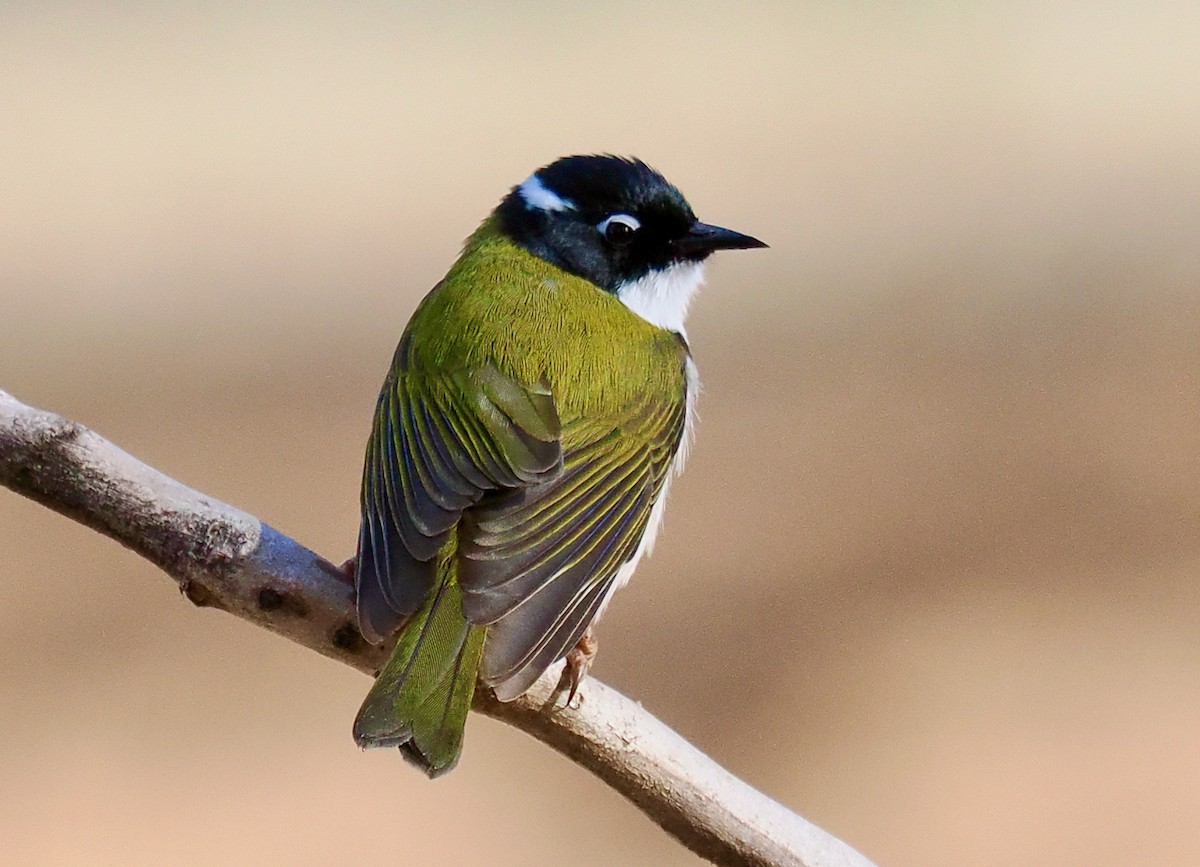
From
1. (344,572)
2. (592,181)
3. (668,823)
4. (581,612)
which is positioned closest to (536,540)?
(581,612)

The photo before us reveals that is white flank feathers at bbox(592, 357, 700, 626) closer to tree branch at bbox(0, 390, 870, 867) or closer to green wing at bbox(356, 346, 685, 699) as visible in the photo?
green wing at bbox(356, 346, 685, 699)

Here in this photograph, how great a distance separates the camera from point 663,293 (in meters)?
4.72

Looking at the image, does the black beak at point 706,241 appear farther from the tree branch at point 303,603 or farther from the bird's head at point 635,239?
the tree branch at point 303,603

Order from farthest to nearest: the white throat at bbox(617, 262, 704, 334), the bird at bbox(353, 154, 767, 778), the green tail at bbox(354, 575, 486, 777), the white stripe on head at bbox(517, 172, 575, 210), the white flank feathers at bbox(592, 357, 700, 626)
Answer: the white stripe on head at bbox(517, 172, 575, 210)
the white throat at bbox(617, 262, 704, 334)
the white flank feathers at bbox(592, 357, 700, 626)
the bird at bbox(353, 154, 767, 778)
the green tail at bbox(354, 575, 486, 777)

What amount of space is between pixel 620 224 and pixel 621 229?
0.6 inches

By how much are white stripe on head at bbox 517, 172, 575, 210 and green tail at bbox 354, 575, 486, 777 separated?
1793 mm

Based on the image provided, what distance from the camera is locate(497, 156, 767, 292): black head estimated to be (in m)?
4.70

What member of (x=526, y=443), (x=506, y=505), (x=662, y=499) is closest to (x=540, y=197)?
(x=662, y=499)

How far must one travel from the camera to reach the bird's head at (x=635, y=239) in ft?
15.4

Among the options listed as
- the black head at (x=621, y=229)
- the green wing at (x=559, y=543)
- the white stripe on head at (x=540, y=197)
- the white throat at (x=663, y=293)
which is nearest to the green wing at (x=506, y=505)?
the green wing at (x=559, y=543)

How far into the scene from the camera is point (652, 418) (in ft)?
14.1

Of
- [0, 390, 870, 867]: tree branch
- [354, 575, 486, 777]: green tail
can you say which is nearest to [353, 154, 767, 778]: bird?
[354, 575, 486, 777]: green tail

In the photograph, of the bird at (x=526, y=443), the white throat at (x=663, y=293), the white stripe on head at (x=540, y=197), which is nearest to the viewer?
the bird at (x=526, y=443)

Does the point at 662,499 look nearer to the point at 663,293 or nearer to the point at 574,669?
the point at 663,293
